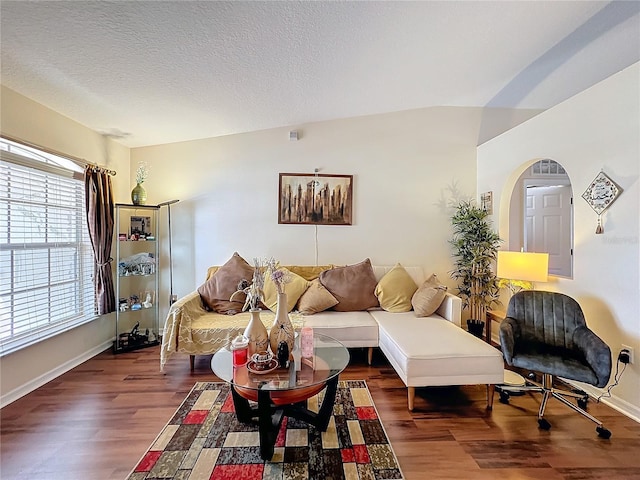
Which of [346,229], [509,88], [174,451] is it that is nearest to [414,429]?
[174,451]

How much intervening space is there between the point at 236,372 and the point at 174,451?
0.57 m

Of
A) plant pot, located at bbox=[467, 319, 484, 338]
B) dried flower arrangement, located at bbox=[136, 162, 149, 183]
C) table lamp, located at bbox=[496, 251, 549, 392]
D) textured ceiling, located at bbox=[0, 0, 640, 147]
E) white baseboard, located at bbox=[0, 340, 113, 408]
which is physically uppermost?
textured ceiling, located at bbox=[0, 0, 640, 147]

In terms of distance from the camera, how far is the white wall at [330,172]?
12.8 feet

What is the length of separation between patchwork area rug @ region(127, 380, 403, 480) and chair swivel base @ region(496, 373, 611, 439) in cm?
107

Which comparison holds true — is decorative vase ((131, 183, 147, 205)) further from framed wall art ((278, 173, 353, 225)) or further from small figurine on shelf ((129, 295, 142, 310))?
framed wall art ((278, 173, 353, 225))

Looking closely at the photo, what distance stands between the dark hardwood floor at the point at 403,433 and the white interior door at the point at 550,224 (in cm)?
253

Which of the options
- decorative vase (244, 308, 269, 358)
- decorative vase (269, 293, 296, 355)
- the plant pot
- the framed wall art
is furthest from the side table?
decorative vase (244, 308, 269, 358)

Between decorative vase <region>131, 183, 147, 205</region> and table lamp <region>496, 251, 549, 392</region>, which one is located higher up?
decorative vase <region>131, 183, 147, 205</region>

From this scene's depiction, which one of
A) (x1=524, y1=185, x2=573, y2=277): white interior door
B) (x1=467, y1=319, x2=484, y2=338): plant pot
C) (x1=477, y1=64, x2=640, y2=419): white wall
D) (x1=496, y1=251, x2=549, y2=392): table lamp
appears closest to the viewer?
(x1=477, y1=64, x2=640, y2=419): white wall

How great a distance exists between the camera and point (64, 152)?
289 centimetres

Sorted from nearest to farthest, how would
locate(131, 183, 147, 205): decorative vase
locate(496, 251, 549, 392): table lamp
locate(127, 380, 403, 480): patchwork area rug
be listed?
locate(127, 380, 403, 480): patchwork area rug < locate(496, 251, 549, 392): table lamp < locate(131, 183, 147, 205): decorative vase

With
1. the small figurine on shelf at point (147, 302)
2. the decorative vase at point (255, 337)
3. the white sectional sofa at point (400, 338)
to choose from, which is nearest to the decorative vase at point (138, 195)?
the small figurine on shelf at point (147, 302)

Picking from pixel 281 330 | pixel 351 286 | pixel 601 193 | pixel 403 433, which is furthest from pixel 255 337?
pixel 601 193

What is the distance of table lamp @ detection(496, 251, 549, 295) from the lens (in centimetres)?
268
